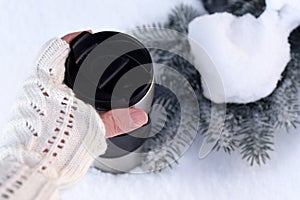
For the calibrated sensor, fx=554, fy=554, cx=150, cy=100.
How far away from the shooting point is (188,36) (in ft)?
1.80

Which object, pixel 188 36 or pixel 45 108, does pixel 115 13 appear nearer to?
pixel 188 36

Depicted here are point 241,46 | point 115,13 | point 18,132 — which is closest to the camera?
point 18,132

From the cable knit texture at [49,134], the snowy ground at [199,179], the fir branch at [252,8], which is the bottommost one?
the snowy ground at [199,179]

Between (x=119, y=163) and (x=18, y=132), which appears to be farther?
(x=119, y=163)

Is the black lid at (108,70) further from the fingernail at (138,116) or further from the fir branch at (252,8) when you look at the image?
the fir branch at (252,8)

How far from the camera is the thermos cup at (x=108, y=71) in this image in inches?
17.8

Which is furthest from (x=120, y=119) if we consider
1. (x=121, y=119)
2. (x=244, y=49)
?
(x=244, y=49)

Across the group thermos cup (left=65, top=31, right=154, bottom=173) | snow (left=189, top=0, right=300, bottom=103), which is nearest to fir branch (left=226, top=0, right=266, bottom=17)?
snow (left=189, top=0, right=300, bottom=103)

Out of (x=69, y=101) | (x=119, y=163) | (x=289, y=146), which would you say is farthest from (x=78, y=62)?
(x=289, y=146)

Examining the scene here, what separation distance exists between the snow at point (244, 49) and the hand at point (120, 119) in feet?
0.35

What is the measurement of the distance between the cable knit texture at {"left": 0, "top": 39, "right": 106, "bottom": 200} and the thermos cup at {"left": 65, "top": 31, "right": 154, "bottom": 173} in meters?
0.02

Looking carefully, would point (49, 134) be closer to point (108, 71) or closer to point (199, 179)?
point (108, 71)

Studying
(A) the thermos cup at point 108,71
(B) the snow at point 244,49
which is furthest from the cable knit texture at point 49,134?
(B) the snow at point 244,49

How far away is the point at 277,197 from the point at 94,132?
0.81 ft
